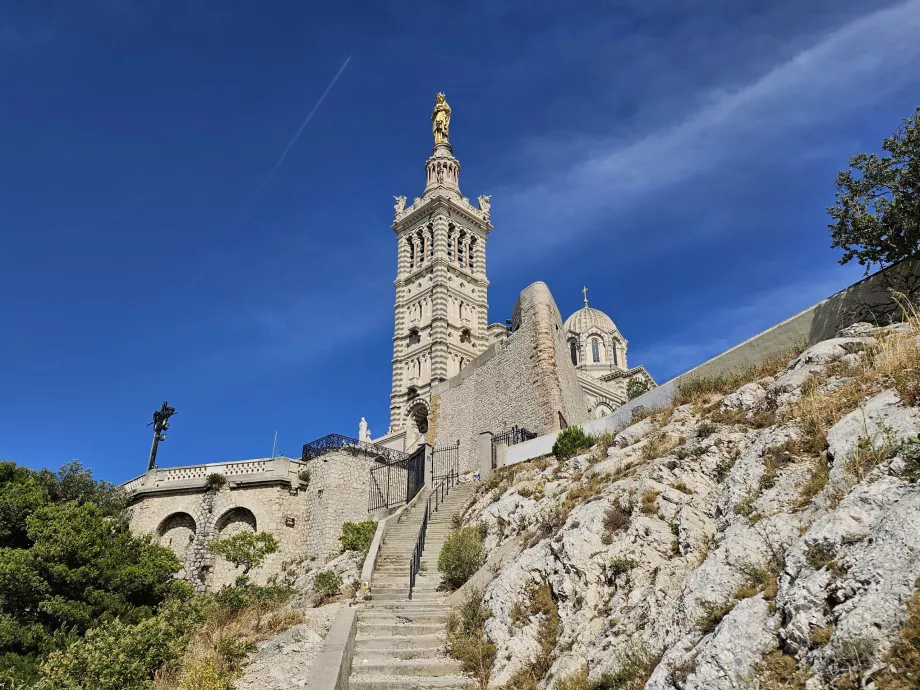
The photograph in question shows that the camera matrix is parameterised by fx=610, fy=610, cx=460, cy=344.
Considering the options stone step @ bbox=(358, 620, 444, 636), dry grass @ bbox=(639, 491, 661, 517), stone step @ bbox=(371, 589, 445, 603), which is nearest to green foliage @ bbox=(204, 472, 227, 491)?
stone step @ bbox=(371, 589, 445, 603)

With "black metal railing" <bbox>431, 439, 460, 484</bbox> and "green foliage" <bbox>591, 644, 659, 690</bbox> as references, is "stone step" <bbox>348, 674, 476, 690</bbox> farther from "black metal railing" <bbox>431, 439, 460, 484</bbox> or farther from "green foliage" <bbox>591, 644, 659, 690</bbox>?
"black metal railing" <bbox>431, 439, 460, 484</bbox>

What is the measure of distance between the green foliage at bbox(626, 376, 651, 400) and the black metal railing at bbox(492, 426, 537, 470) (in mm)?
28234

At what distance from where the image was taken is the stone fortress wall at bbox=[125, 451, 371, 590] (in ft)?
74.5

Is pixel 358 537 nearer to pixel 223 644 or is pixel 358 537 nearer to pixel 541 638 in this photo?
pixel 223 644

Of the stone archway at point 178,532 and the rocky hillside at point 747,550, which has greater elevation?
the stone archway at point 178,532

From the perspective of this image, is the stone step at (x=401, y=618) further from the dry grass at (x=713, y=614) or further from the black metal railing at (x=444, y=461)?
the black metal railing at (x=444, y=461)

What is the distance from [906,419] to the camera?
6270 mm

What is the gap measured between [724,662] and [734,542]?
162 centimetres

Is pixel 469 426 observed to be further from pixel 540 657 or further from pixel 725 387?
pixel 540 657

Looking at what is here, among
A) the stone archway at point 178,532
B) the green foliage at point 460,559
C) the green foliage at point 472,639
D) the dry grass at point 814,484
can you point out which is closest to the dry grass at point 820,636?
the dry grass at point 814,484

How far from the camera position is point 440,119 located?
199ft

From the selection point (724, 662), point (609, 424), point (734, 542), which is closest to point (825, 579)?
point (724, 662)

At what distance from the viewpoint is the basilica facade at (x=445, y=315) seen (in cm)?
4809

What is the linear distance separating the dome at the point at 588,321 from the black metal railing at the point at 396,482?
116ft
